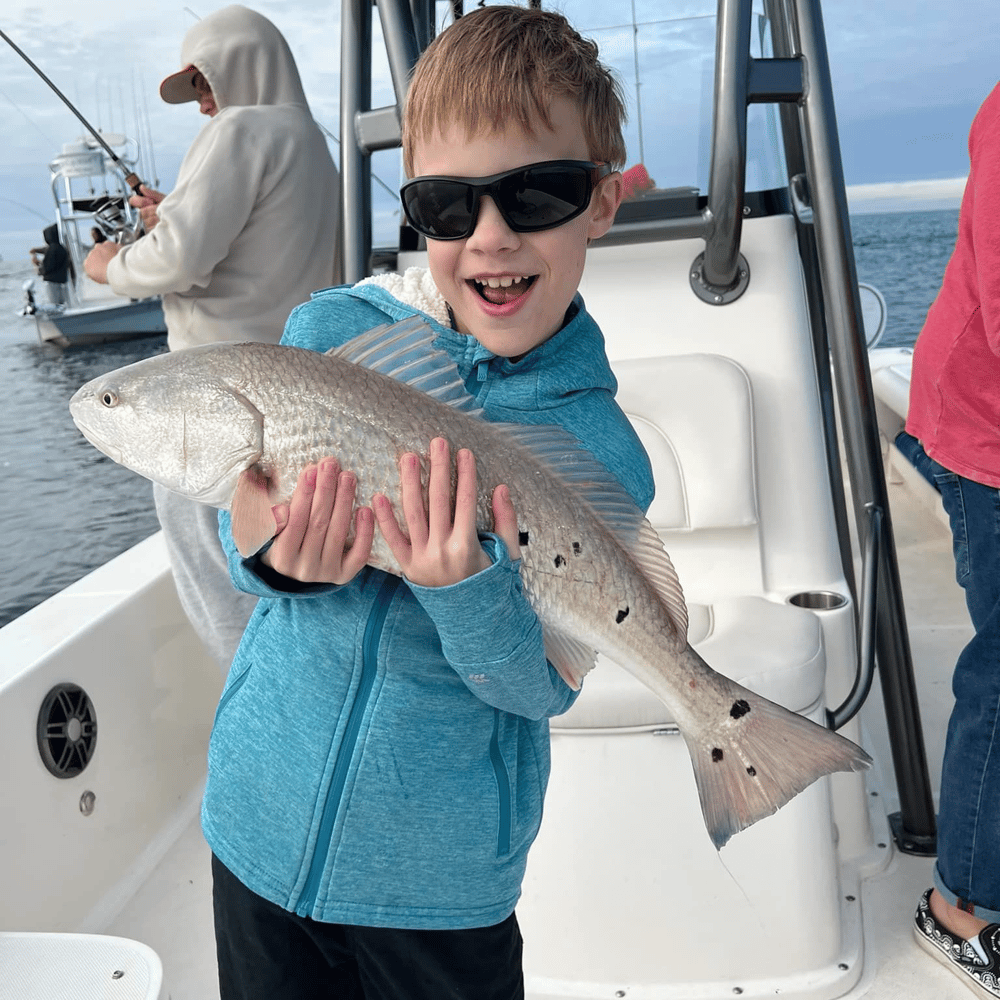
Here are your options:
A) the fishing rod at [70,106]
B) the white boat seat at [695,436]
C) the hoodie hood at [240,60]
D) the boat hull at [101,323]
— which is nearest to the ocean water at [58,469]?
the boat hull at [101,323]

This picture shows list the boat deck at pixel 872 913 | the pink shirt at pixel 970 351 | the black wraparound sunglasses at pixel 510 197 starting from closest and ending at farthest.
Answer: the black wraparound sunglasses at pixel 510 197
the pink shirt at pixel 970 351
the boat deck at pixel 872 913

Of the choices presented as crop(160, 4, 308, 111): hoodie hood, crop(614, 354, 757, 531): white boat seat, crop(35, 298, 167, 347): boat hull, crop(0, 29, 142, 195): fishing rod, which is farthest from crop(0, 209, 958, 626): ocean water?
crop(614, 354, 757, 531): white boat seat

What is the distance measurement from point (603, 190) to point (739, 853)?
4.26ft

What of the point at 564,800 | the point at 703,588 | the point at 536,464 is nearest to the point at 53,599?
the point at 564,800

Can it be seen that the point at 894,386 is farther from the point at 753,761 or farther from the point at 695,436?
the point at 753,761

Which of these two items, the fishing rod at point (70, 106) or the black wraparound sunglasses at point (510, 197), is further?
the fishing rod at point (70, 106)

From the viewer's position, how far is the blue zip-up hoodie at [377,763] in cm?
107

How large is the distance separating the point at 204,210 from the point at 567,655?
1.84m

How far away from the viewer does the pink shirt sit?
1604 mm

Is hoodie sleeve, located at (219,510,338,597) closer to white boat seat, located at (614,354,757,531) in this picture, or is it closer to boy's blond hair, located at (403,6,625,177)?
boy's blond hair, located at (403,6,625,177)

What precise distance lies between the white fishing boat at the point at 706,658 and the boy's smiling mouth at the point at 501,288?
965mm

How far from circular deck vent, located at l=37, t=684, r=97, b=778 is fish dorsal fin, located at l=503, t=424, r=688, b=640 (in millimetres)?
1541

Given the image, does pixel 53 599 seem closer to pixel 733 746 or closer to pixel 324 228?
pixel 324 228

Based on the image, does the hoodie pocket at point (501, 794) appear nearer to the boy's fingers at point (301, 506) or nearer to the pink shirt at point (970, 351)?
the boy's fingers at point (301, 506)
